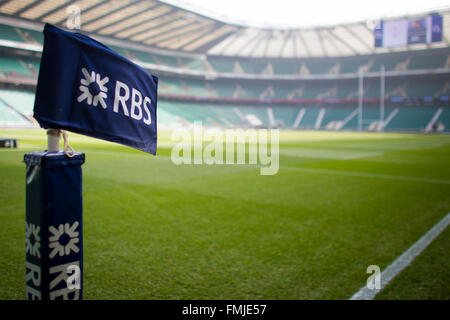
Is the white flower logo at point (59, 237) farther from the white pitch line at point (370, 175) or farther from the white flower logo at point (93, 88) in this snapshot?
the white pitch line at point (370, 175)

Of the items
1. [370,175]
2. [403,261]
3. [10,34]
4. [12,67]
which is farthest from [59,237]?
[12,67]

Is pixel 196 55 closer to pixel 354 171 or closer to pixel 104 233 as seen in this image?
pixel 354 171

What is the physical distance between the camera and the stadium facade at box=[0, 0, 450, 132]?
3859 cm

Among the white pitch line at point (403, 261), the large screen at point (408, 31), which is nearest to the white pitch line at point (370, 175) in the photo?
the white pitch line at point (403, 261)

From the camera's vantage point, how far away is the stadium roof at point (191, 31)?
31.0 meters

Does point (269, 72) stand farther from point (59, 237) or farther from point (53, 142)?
point (59, 237)

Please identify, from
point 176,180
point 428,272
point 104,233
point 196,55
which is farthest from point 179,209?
point 196,55

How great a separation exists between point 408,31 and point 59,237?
166ft

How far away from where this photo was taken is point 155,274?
2.79m

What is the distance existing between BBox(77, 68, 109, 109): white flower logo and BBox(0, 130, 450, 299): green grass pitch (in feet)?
5.18

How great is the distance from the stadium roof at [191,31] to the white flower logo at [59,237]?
2965 centimetres

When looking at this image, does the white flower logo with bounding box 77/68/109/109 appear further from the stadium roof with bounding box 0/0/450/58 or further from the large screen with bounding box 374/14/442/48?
the large screen with bounding box 374/14/442/48

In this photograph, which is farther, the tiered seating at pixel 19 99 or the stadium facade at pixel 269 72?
the stadium facade at pixel 269 72

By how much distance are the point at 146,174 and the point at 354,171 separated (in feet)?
18.0
